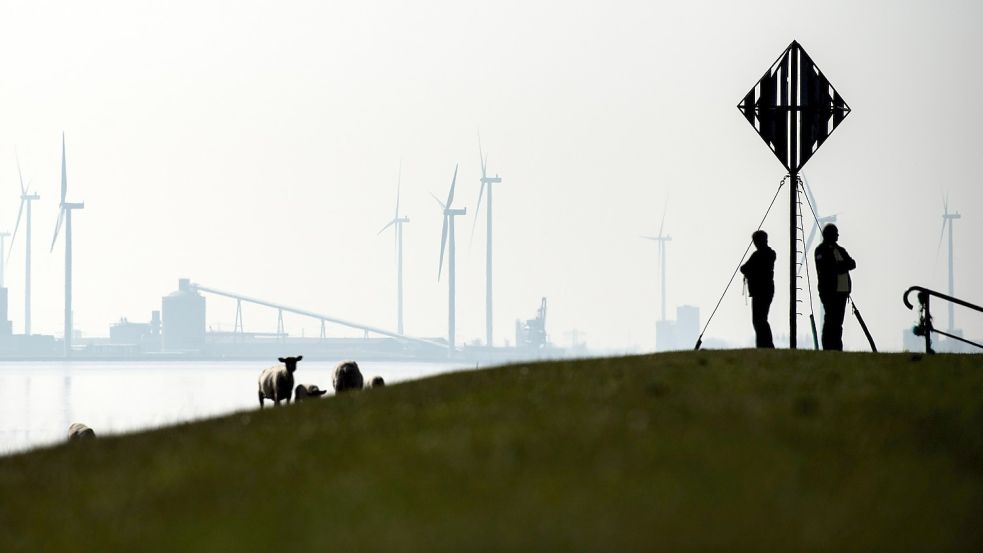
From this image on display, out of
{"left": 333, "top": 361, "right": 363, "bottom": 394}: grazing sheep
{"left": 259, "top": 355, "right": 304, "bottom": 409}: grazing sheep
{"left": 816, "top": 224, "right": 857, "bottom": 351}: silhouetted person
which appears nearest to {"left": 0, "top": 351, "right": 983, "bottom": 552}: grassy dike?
{"left": 816, "top": 224, "right": 857, "bottom": 351}: silhouetted person

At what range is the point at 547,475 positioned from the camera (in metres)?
12.1

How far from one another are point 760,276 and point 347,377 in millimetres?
8802

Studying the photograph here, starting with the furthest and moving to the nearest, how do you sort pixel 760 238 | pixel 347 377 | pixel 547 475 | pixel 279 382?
1. pixel 279 382
2. pixel 347 377
3. pixel 760 238
4. pixel 547 475

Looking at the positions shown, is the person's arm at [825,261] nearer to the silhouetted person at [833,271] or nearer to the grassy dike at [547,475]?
the silhouetted person at [833,271]

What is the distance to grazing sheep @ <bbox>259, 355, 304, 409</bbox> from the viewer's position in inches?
1240

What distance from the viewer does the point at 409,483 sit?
40.0 feet

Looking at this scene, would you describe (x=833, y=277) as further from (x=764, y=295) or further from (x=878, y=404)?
(x=878, y=404)

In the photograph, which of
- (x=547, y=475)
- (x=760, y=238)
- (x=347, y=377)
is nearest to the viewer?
(x=547, y=475)

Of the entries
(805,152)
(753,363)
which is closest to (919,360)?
(753,363)

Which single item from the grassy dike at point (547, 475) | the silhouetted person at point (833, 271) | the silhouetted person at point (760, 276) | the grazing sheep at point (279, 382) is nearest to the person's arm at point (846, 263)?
the silhouetted person at point (833, 271)

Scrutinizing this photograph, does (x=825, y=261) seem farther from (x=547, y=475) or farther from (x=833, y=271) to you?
(x=547, y=475)

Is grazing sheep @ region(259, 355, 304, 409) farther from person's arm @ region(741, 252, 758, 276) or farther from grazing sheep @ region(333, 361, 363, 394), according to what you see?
person's arm @ region(741, 252, 758, 276)

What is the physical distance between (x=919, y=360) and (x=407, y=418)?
1056 cm

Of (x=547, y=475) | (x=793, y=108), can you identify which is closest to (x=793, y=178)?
(x=793, y=108)
